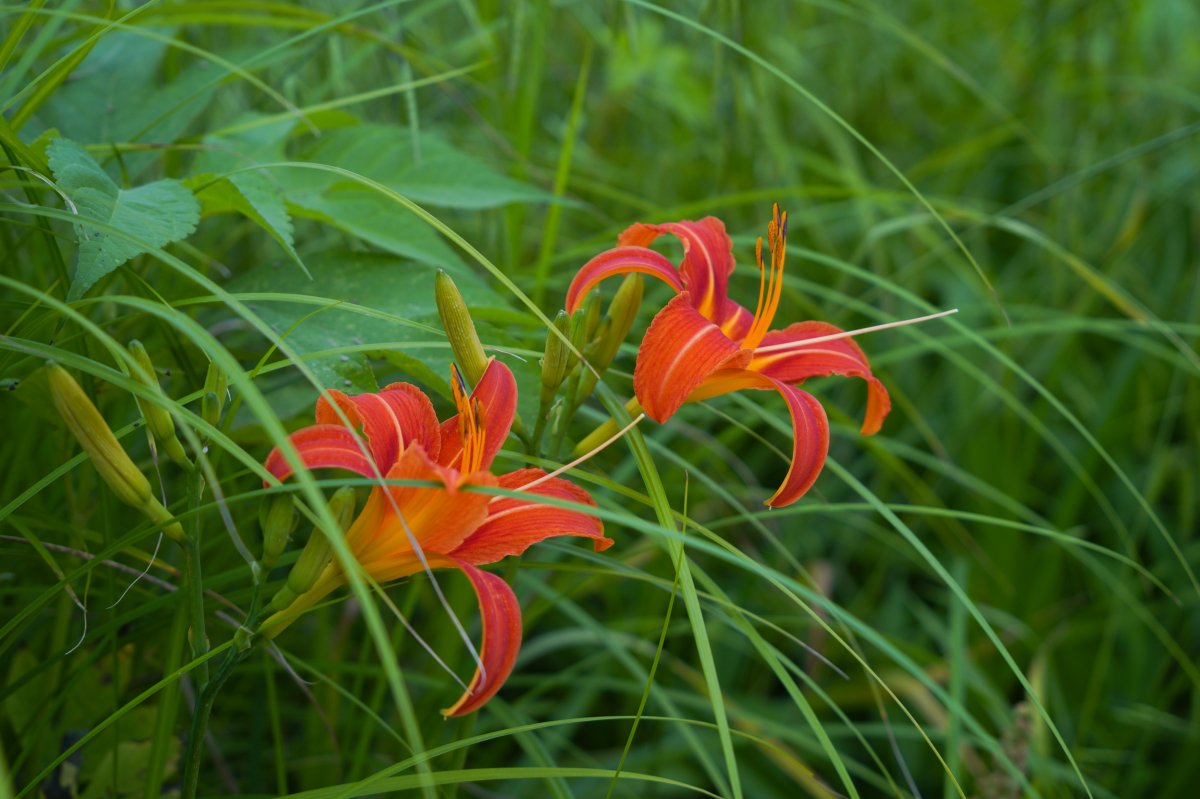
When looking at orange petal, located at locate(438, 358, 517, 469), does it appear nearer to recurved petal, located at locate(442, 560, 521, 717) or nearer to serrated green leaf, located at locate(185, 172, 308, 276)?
recurved petal, located at locate(442, 560, 521, 717)

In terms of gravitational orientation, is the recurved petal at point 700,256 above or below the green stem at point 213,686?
above

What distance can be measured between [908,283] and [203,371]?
153 cm

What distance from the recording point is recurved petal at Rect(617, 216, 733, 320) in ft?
3.01

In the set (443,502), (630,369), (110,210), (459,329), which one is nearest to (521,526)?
(443,502)

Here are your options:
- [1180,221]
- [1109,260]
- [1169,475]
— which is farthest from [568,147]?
[1180,221]

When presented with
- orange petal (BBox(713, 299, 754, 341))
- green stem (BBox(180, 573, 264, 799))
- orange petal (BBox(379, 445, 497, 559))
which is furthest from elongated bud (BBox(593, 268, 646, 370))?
green stem (BBox(180, 573, 264, 799))

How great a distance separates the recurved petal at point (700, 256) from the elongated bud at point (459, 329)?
0.65 ft

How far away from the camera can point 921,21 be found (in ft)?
9.66

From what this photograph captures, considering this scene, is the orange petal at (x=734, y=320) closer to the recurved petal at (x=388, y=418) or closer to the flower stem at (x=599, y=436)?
the flower stem at (x=599, y=436)

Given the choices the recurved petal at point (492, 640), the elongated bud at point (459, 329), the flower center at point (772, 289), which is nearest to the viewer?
the recurved petal at point (492, 640)

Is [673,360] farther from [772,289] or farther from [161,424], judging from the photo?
[161,424]

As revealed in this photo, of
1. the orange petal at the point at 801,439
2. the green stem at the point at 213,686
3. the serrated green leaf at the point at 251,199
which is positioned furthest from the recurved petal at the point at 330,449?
the orange petal at the point at 801,439

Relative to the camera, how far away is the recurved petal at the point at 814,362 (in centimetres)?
90

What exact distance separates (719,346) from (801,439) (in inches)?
3.9
